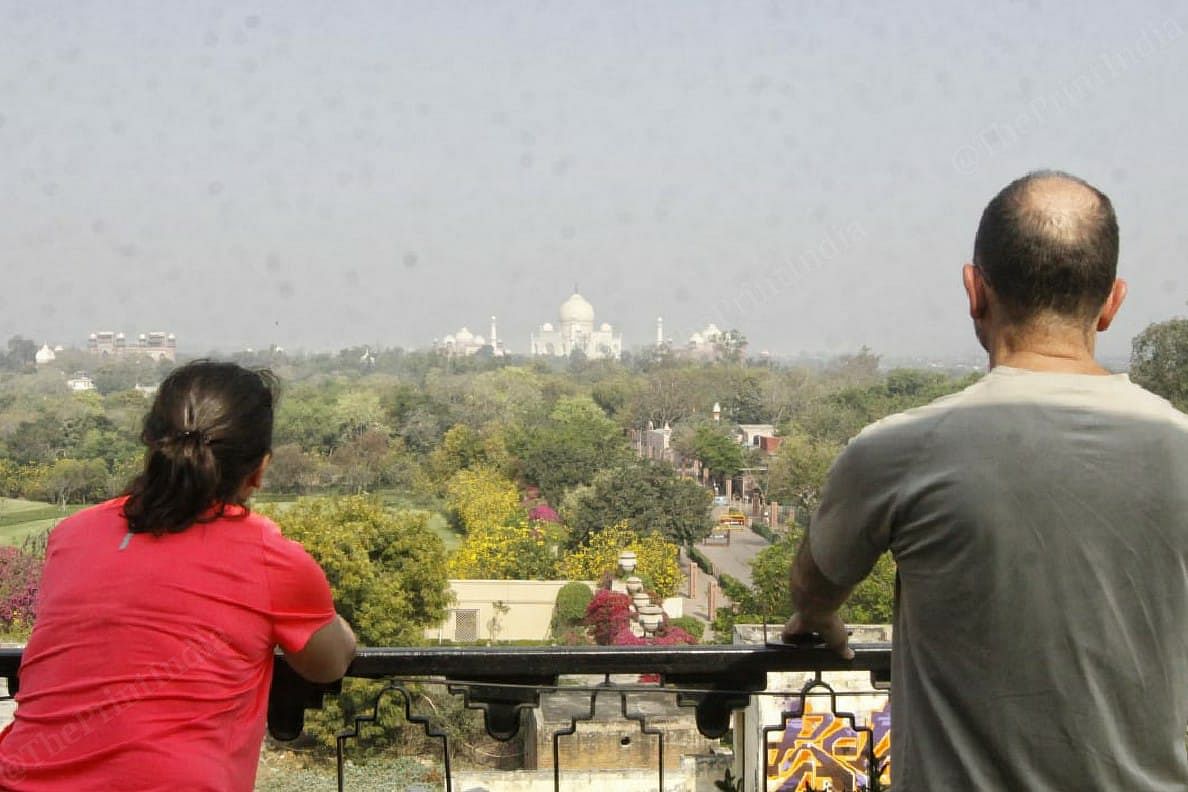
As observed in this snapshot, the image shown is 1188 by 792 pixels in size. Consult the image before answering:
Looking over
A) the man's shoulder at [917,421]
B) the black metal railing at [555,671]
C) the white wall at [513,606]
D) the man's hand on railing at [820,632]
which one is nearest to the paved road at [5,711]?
the black metal railing at [555,671]

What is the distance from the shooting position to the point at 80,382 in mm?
56875

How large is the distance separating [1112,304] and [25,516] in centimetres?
3348

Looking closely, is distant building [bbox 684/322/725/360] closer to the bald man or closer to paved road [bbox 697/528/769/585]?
A: paved road [bbox 697/528/769/585]

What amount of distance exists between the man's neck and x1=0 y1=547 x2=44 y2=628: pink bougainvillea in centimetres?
1947

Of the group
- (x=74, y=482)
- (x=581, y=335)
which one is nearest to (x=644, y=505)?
(x=74, y=482)

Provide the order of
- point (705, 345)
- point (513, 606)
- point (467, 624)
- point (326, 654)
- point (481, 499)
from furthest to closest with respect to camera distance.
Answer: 1. point (705, 345)
2. point (481, 499)
3. point (513, 606)
4. point (467, 624)
5. point (326, 654)

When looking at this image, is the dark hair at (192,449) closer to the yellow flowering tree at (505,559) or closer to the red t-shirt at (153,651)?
the red t-shirt at (153,651)

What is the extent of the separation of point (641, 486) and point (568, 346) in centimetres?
7757

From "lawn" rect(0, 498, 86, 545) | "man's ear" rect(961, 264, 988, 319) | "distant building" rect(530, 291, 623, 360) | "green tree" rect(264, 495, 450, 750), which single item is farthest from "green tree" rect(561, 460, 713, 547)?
"distant building" rect(530, 291, 623, 360)

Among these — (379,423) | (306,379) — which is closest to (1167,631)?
(379,423)

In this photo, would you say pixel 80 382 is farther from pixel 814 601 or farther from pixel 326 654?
pixel 814 601

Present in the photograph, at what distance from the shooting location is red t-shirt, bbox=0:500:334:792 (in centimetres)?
131

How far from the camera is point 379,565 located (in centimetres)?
1464

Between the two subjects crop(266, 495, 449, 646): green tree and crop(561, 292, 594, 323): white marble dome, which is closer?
crop(266, 495, 449, 646): green tree
